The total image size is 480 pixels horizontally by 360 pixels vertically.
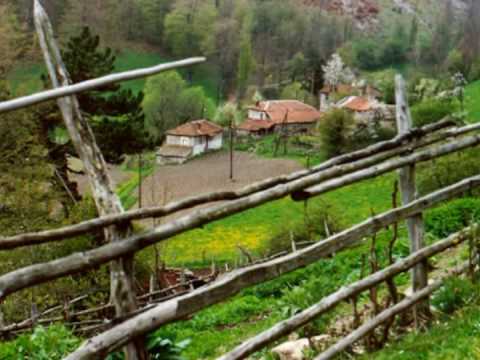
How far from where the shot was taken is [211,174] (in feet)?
138

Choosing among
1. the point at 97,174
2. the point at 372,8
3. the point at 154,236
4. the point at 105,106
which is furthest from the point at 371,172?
the point at 372,8

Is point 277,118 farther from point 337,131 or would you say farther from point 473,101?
point 473,101

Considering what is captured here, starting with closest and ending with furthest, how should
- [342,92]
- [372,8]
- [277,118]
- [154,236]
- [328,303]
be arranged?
[154,236] → [328,303] → [277,118] → [342,92] → [372,8]

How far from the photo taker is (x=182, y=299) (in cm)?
351

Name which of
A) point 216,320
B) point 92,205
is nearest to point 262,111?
point 92,205

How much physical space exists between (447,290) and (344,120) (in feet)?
112

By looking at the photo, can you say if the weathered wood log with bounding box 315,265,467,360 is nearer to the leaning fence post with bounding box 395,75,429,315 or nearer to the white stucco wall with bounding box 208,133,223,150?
the leaning fence post with bounding box 395,75,429,315

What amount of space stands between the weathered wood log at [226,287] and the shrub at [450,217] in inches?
234

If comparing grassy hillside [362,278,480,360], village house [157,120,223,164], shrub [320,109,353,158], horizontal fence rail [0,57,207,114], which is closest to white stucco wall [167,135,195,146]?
village house [157,120,223,164]

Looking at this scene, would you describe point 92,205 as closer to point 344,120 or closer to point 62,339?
point 62,339

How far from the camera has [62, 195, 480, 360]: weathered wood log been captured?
3188mm

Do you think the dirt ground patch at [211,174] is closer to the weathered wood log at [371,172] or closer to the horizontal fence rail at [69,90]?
the weathered wood log at [371,172]

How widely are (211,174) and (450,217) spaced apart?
3156 cm

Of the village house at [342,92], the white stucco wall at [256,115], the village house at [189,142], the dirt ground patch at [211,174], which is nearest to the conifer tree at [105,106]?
the dirt ground patch at [211,174]
